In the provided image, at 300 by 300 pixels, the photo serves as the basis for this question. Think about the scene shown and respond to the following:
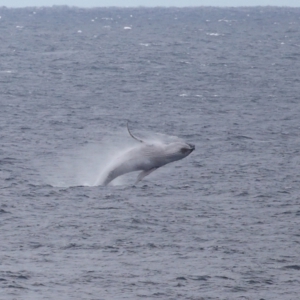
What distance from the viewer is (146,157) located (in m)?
31.3

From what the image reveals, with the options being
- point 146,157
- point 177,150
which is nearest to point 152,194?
point 146,157

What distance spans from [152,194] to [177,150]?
49.6 ft

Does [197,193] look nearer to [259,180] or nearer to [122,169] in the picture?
[259,180]

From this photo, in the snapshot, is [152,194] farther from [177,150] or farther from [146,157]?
[177,150]

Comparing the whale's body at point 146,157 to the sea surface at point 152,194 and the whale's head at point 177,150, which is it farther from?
the sea surface at point 152,194

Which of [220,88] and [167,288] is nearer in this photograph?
[167,288]

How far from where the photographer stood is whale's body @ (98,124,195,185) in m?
30.4

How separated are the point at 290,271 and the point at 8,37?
14819 cm

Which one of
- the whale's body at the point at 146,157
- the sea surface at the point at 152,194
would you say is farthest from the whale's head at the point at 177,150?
the sea surface at the point at 152,194

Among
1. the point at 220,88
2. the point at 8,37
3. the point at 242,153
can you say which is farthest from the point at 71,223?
the point at 8,37

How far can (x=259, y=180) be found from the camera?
48.4 metres

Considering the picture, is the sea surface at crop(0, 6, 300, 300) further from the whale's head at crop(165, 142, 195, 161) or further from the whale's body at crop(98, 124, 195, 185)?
the whale's head at crop(165, 142, 195, 161)

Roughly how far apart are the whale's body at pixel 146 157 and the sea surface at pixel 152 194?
11.9 feet

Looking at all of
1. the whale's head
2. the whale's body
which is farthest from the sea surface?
the whale's head
